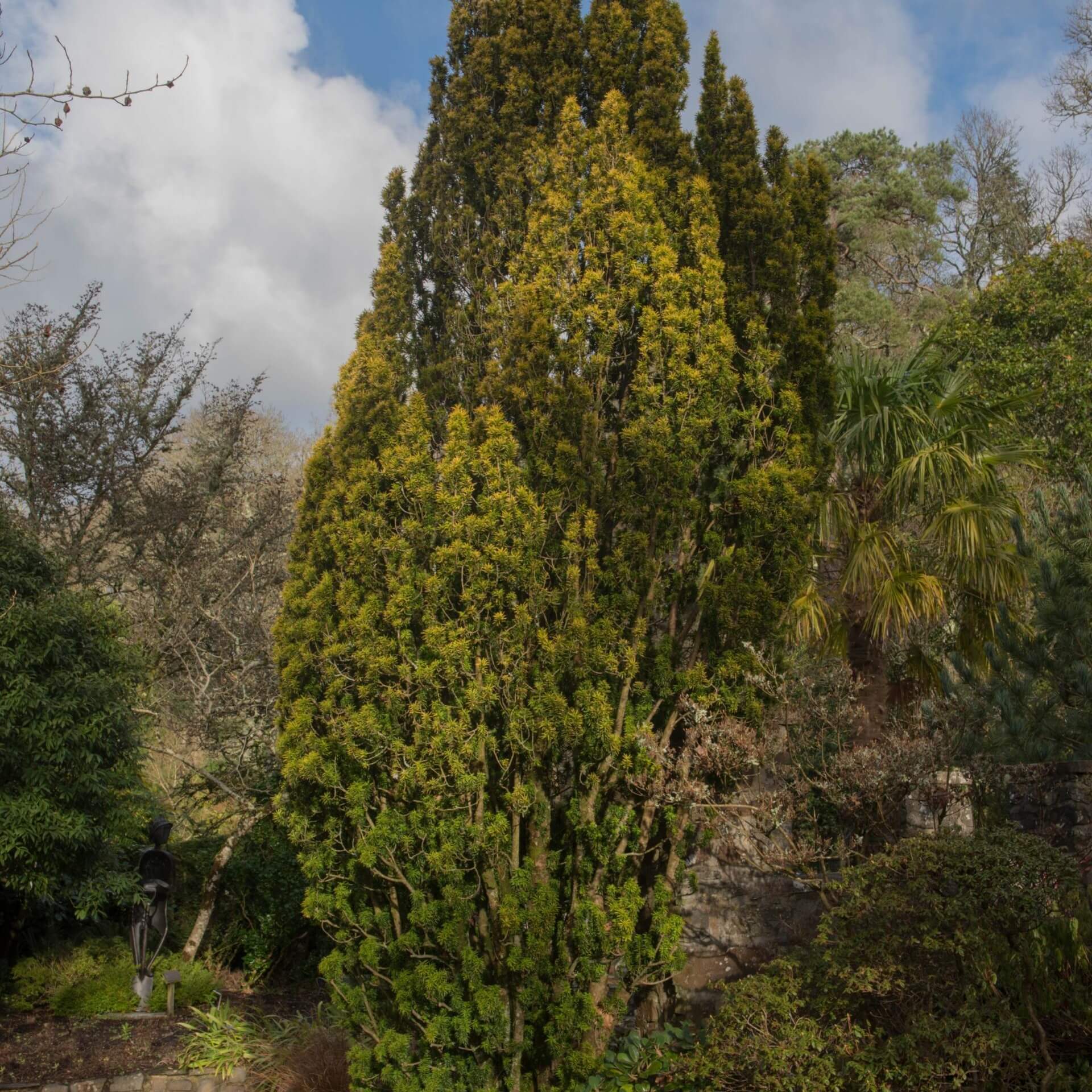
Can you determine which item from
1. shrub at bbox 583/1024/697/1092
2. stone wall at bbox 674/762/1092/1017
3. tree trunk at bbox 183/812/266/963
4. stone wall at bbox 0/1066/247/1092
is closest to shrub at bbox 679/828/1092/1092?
shrub at bbox 583/1024/697/1092

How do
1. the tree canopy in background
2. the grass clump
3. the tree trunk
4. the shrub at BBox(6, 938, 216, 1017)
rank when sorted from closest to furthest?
the grass clump
the shrub at BBox(6, 938, 216, 1017)
the tree trunk
the tree canopy in background

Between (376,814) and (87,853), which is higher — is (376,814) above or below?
above

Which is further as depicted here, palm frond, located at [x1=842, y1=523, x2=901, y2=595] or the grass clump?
palm frond, located at [x1=842, y1=523, x2=901, y2=595]

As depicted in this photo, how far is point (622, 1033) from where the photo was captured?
558 centimetres

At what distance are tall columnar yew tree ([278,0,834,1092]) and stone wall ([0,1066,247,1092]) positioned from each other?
1873 mm

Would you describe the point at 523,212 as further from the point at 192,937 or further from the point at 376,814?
the point at 192,937

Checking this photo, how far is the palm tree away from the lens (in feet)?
23.6

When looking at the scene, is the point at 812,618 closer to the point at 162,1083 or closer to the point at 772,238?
the point at 772,238

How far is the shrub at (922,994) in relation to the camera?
163 inches

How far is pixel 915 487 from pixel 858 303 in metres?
14.2

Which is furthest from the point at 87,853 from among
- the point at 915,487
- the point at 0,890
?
the point at 915,487

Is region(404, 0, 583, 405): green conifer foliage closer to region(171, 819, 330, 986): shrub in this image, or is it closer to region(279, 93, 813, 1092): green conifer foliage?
region(279, 93, 813, 1092): green conifer foliage

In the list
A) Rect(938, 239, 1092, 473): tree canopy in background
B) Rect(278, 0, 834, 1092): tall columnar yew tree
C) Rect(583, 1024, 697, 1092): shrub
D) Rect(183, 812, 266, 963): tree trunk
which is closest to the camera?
Rect(583, 1024, 697, 1092): shrub

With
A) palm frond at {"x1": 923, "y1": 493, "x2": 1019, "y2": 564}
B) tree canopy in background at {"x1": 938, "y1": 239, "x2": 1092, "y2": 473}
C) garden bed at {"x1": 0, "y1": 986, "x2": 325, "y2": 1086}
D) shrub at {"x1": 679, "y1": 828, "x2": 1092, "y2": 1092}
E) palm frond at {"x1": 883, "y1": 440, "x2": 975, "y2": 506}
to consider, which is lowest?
garden bed at {"x1": 0, "y1": 986, "x2": 325, "y2": 1086}
